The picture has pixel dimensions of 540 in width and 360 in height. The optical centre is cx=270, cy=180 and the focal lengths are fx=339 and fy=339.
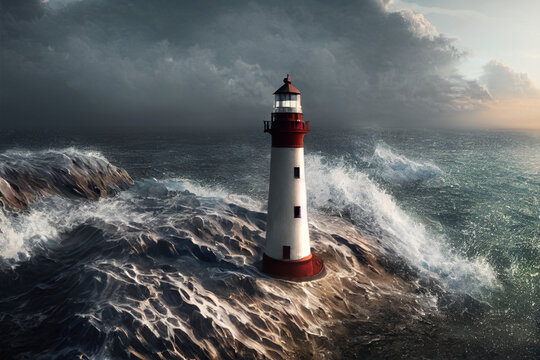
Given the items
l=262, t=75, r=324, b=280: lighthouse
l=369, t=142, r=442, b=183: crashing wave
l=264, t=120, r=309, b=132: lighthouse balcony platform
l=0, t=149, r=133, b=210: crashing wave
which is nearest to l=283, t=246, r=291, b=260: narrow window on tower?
l=262, t=75, r=324, b=280: lighthouse

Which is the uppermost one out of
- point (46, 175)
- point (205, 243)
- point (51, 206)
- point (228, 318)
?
point (46, 175)

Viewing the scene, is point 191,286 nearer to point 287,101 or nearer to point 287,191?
point 287,191

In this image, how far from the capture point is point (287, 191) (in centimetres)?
1398

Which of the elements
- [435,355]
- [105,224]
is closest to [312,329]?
[435,355]

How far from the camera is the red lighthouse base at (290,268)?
14758 millimetres

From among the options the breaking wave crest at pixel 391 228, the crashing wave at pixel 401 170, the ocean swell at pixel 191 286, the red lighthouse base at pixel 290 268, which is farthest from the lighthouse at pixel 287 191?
the crashing wave at pixel 401 170

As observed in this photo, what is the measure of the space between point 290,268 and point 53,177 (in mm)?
16768

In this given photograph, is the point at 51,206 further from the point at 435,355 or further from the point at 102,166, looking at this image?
the point at 435,355

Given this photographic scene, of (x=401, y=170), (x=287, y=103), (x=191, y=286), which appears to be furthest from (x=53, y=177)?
(x=401, y=170)

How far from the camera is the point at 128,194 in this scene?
25375mm

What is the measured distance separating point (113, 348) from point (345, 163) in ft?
172

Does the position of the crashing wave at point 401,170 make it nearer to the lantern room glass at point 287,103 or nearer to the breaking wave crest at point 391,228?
the breaking wave crest at point 391,228

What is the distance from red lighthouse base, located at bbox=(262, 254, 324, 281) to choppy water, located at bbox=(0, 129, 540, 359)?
416 mm

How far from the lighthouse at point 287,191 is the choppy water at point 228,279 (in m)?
0.98
